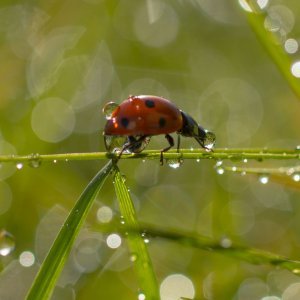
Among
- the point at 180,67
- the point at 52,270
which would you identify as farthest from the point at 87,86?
the point at 52,270

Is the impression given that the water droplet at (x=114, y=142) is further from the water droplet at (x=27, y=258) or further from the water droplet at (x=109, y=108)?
the water droplet at (x=27, y=258)

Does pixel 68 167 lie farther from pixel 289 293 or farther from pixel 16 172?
pixel 289 293

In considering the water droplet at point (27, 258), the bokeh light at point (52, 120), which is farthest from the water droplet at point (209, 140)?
the bokeh light at point (52, 120)

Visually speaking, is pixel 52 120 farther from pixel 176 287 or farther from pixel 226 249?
pixel 226 249

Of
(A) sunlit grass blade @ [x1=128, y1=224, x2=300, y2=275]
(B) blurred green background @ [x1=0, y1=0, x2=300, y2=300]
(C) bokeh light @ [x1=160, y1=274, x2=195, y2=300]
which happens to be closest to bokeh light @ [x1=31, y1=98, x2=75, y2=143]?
(B) blurred green background @ [x1=0, y1=0, x2=300, y2=300]

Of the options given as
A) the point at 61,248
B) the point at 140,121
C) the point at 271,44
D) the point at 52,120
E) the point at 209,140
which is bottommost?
the point at 61,248

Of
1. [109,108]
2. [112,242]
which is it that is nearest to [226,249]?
[109,108]

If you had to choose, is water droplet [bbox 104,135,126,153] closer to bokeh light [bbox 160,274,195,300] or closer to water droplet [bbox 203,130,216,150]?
water droplet [bbox 203,130,216,150]
